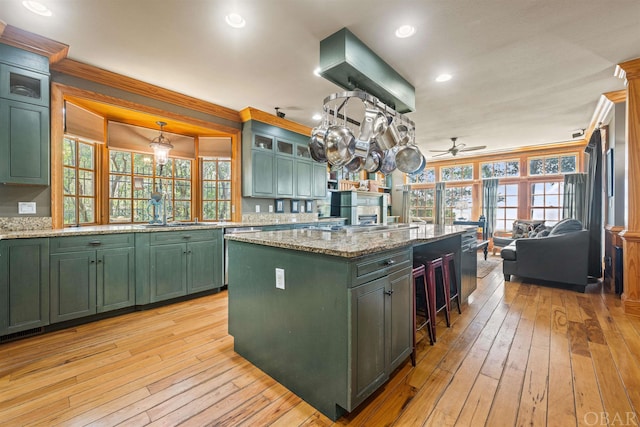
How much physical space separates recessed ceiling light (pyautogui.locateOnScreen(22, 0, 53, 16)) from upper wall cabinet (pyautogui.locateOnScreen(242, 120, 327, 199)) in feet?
7.95

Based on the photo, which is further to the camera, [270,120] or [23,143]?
[270,120]

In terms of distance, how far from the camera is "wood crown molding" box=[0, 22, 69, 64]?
237cm

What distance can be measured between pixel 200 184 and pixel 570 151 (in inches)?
328

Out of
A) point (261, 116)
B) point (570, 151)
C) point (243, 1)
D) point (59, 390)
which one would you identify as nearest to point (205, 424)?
point (59, 390)

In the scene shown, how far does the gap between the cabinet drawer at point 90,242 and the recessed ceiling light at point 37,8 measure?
6.10ft

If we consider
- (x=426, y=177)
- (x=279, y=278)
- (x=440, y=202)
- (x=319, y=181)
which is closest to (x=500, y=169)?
(x=440, y=202)

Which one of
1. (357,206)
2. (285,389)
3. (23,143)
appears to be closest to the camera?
(285,389)

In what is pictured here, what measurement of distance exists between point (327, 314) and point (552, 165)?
26.4 feet

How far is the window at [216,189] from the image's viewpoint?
4.46 meters

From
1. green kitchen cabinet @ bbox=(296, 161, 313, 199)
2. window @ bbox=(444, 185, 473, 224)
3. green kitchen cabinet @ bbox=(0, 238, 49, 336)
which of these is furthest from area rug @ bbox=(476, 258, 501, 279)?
green kitchen cabinet @ bbox=(0, 238, 49, 336)

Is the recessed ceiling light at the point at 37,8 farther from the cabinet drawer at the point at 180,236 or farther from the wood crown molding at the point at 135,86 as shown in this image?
the cabinet drawer at the point at 180,236

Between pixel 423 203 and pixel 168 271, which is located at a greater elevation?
pixel 423 203

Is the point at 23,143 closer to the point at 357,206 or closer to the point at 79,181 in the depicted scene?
the point at 79,181

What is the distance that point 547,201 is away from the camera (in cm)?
688
